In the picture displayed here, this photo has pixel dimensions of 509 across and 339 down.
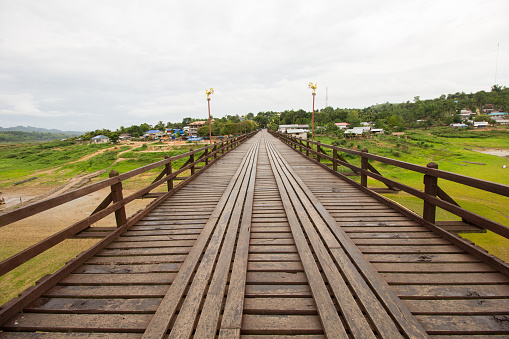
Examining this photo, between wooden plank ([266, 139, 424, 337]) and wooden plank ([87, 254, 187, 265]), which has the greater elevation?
wooden plank ([87, 254, 187, 265])

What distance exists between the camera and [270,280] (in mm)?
2430

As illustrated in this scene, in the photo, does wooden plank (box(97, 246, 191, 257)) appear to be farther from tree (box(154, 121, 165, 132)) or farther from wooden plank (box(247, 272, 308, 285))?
tree (box(154, 121, 165, 132))

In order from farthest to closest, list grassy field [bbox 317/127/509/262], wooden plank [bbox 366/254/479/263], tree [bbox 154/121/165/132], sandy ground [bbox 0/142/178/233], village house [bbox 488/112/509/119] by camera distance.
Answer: tree [bbox 154/121/165/132]
village house [bbox 488/112/509/119]
sandy ground [bbox 0/142/178/233]
grassy field [bbox 317/127/509/262]
wooden plank [bbox 366/254/479/263]

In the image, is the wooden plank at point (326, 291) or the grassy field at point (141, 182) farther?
the grassy field at point (141, 182)

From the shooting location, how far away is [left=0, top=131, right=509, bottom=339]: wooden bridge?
6.16 feet

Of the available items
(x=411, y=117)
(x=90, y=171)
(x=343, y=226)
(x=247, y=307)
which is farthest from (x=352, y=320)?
(x=411, y=117)

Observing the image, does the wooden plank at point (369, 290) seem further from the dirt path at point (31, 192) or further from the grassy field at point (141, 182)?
the dirt path at point (31, 192)

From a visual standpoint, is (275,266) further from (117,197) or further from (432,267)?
(117,197)

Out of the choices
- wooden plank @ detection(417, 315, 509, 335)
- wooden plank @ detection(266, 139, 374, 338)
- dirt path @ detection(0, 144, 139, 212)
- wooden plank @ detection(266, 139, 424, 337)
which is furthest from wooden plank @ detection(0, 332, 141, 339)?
dirt path @ detection(0, 144, 139, 212)

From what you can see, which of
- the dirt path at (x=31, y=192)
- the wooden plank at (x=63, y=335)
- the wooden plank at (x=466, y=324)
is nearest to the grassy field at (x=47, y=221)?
the dirt path at (x=31, y=192)

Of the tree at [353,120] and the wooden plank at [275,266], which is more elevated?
the tree at [353,120]

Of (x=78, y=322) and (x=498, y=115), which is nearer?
(x=78, y=322)

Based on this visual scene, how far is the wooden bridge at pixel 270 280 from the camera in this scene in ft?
6.16

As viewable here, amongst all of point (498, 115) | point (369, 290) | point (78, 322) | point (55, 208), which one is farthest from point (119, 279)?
point (498, 115)
